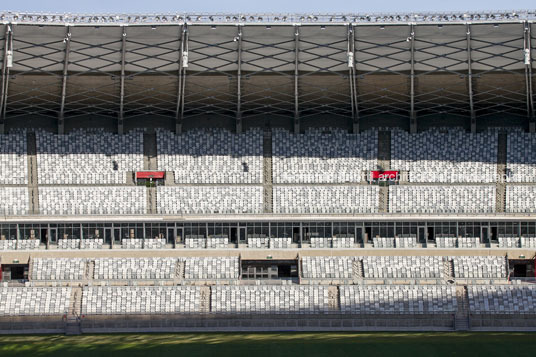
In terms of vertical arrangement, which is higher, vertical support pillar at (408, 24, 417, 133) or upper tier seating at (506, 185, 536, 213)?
vertical support pillar at (408, 24, 417, 133)

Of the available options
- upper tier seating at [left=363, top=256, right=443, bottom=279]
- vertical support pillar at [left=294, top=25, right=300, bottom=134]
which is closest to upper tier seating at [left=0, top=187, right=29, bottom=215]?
vertical support pillar at [left=294, top=25, right=300, bottom=134]

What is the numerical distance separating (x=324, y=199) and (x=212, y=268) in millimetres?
13605

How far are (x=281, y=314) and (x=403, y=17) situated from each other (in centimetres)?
2782

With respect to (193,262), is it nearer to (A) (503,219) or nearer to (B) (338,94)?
(B) (338,94)

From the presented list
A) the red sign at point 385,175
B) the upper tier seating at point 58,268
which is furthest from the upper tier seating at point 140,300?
the red sign at point 385,175

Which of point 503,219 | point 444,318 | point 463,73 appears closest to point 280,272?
point 444,318

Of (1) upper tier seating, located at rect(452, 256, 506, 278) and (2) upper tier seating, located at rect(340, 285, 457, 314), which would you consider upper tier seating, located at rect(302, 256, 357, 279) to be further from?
(1) upper tier seating, located at rect(452, 256, 506, 278)

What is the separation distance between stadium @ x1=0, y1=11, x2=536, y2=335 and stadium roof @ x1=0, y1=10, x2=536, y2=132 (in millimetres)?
206

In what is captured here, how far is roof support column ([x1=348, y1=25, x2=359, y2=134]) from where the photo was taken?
2381 inches

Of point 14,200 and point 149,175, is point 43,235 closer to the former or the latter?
point 14,200

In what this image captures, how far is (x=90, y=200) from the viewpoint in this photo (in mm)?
66375

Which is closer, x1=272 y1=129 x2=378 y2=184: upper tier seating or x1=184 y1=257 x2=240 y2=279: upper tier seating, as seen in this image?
x1=184 y1=257 x2=240 y2=279: upper tier seating

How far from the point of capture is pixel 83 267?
61.4 m

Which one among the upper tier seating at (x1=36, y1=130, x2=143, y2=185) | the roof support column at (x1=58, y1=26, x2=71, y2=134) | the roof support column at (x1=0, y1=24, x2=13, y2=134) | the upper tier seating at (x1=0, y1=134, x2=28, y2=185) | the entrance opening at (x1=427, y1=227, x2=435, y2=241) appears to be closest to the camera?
the roof support column at (x1=0, y1=24, x2=13, y2=134)
